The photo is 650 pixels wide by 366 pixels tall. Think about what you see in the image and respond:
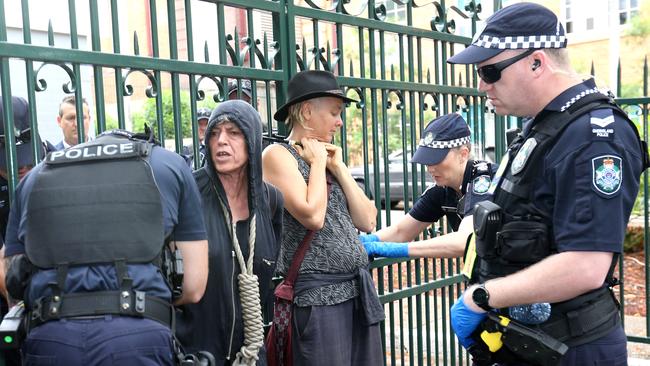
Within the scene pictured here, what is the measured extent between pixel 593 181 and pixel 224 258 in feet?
4.88

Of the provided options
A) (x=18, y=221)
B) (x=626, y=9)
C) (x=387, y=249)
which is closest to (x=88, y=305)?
(x=18, y=221)

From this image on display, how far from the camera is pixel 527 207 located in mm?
2531

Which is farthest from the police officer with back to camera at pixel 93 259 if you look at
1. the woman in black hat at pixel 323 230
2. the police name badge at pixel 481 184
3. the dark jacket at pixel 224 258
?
the police name badge at pixel 481 184

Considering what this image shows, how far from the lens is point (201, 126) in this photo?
533 centimetres

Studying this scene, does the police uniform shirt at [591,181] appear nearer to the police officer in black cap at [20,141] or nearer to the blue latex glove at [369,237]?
the blue latex glove at [369,237]

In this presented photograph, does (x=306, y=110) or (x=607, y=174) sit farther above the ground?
(x=306, y=110)

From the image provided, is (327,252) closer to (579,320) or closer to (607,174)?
(579,320)

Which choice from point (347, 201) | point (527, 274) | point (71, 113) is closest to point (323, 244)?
point (347, 201)

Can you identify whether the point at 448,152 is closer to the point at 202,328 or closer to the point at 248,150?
the point at 248,150

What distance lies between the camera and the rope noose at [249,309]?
292 centimetres

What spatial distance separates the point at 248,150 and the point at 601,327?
5.16 ft

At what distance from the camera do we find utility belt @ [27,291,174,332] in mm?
2227

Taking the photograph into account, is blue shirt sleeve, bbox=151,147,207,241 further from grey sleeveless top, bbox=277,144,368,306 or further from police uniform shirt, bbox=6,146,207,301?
grey sleeveless top, bbox=277,144,368,306

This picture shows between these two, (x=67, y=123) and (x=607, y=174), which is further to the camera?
(x=67, y=123)
